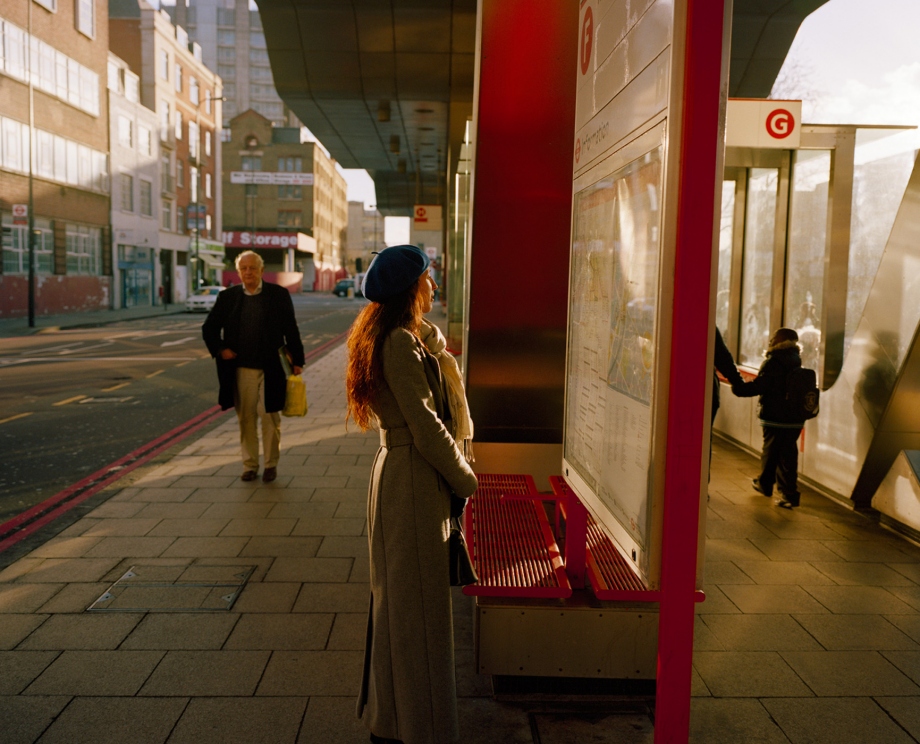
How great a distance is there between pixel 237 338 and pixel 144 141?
151ft

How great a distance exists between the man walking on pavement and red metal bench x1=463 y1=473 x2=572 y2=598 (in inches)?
109

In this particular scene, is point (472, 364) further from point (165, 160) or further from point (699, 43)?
point (165, 160)

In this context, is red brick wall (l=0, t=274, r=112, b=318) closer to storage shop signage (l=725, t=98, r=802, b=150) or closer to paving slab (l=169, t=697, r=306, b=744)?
storage shop signage (l=725, t=98, r=802, b=150)

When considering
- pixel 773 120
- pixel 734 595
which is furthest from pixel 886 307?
pixel 734 595

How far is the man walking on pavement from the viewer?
7.24 meters

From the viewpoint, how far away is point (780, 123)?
7273mm

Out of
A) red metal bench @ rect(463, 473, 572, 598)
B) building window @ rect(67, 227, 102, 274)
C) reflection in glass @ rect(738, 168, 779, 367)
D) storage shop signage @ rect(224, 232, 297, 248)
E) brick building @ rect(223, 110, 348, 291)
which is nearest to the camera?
red metal bench @ rect(463, 473, 572, 598)

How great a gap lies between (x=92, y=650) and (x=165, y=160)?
5407 cm

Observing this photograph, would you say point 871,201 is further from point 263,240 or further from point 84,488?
point 263,240

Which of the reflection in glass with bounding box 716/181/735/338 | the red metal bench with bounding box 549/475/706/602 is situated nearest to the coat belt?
the red metal bench with bounding box 549/475/706/602

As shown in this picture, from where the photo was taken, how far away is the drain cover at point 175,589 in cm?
460

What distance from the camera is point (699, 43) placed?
2201 mm

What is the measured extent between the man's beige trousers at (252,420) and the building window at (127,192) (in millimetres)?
41756

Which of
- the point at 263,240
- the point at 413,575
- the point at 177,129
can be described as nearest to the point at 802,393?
the point at 413,575
